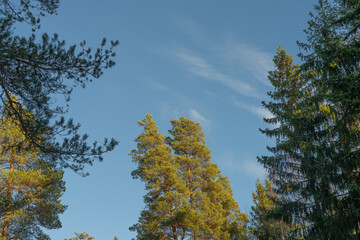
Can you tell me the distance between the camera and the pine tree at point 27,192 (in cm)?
1495

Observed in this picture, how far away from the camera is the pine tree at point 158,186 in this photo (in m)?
20.2

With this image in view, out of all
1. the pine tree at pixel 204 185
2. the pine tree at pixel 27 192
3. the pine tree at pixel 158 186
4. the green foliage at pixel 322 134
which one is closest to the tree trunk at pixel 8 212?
the pine tree at pixel 27 192

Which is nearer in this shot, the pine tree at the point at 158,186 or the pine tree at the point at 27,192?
the pine tree at the point at 27,192

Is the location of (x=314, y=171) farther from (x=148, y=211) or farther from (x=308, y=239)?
(x=148, y=211)

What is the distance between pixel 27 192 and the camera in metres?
15.7

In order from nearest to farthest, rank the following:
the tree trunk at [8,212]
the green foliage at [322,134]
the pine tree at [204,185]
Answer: the green foliage at [322,134] → the tree trunk at [8,212] → the pine tree at [204,185]

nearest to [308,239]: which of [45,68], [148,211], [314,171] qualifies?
[314,171]

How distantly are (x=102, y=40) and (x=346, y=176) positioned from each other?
10.9 meters

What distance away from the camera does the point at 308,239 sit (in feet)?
44.9

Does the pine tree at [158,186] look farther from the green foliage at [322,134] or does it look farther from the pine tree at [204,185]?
the green foliage at [322,134]

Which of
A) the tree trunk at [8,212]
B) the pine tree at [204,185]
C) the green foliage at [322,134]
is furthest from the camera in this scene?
the pine tree at [204,185]

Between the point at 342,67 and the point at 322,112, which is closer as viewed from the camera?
the point at 342,67

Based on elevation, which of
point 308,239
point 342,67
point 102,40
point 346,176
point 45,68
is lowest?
point 308,239

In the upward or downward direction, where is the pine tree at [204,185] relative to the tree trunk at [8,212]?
upward
